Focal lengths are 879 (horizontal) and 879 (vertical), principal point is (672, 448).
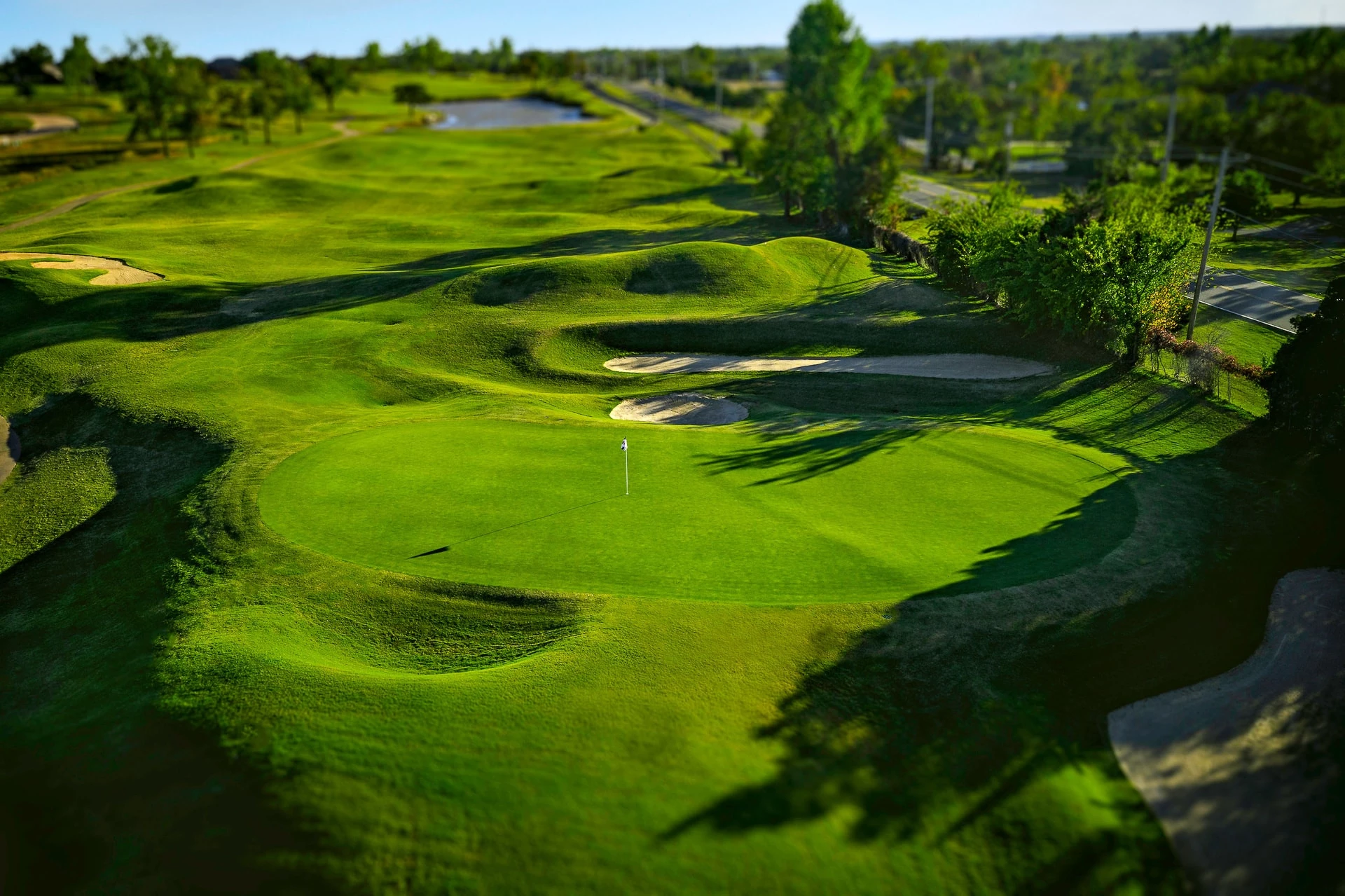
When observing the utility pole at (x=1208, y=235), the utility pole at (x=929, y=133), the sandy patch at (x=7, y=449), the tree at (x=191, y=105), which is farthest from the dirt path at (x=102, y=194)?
the utility pole at (x=1208, y=235)

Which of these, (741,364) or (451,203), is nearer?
(741,364)

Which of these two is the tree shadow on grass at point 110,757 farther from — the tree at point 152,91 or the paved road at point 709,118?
the paved road at point 709,118

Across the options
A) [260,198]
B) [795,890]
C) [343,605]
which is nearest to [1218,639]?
[795,890]

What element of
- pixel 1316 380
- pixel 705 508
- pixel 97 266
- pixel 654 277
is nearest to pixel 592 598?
pixel 705 508

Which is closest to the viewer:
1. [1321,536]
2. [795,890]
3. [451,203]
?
[795,890]

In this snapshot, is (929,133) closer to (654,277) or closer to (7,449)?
(654,277)

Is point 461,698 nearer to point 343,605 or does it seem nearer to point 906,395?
point 343,605

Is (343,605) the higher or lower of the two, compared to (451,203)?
lower

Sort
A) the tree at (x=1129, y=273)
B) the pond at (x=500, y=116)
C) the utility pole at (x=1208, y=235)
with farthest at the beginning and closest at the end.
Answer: the pond at (x=500, y=116) → the tree at (x=1129, y=273) → the utility pole at (x=1208, y=235)
